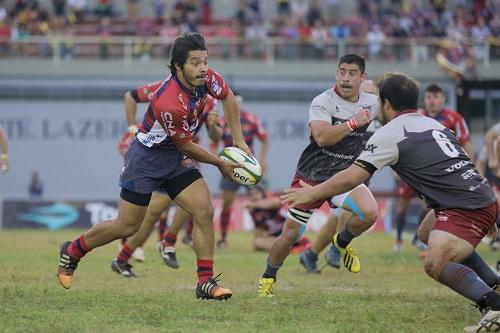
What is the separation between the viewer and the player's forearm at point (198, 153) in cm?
902

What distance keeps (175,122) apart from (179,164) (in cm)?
63

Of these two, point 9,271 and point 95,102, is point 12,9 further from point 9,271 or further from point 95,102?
point 9,271

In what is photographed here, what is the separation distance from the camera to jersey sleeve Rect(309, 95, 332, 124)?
33.1 ft

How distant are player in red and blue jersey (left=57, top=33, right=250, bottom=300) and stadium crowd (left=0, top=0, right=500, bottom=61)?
21780mm

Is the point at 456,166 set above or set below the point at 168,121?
below

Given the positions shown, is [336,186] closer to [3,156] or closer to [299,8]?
[3,156]

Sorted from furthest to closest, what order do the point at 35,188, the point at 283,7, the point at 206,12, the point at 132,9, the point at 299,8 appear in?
1. the point at 283,7
2. the point at 299,8
3. the point at 206,12
4. the point at 132,9
5. the point at 35,188

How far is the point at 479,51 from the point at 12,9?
592 inches

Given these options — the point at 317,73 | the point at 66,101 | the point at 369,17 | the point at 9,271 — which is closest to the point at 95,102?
the point at 66,101

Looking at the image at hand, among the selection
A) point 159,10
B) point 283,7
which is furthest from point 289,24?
point 159,10

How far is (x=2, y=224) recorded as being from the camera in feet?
80.5

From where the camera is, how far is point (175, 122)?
884 centimetres

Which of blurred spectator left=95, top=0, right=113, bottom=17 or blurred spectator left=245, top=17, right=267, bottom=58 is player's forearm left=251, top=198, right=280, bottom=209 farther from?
blurred spectator left=95, top=0, right=113, bottom=17

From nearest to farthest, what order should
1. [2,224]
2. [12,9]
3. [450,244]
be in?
[450,244], [2,224], [12,9]
